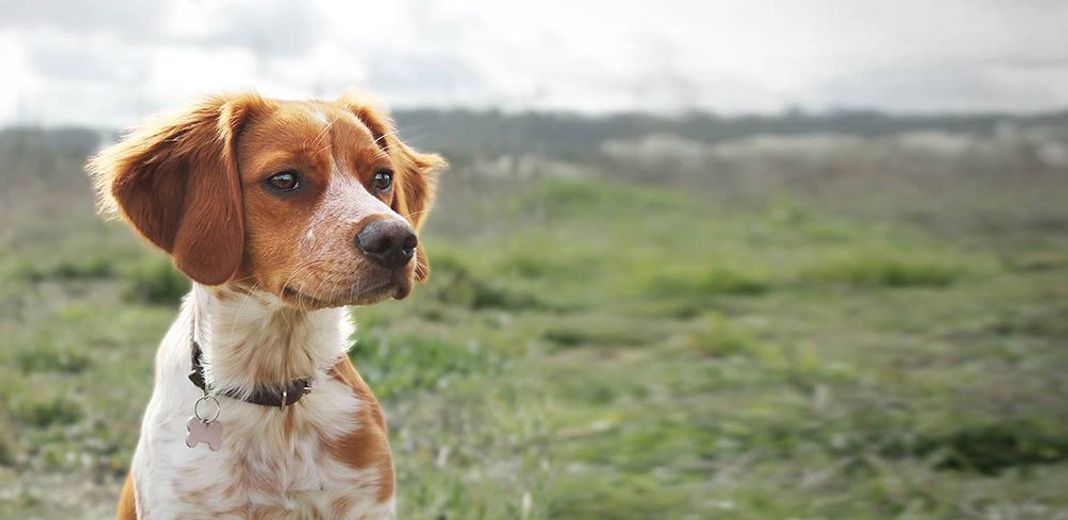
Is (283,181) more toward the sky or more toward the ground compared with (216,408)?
more toward the sky

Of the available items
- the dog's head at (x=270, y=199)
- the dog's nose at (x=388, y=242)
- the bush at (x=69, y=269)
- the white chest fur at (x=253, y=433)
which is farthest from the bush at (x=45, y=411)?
the bush at (x=69, y=269)

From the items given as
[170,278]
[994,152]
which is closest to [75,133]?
[170,278]

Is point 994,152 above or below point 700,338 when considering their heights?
above

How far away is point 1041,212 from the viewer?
35.3 feet

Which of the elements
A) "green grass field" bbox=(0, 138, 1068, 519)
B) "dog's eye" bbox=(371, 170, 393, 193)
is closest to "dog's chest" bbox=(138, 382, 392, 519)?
"dog's eye" bbox=(371, 170, 393, 193)

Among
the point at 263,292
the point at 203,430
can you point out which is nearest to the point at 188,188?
the point at 263,292

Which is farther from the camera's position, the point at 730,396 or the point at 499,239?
the point at 499,239

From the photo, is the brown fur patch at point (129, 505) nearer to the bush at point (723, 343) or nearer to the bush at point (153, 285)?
the bush at point (723, 343)

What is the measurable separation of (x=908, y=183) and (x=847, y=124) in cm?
84

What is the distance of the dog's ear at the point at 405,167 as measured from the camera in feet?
11.2

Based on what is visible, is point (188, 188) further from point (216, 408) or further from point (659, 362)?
point (659, 362)

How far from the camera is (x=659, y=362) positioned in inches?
285

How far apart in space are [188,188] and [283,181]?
25cm

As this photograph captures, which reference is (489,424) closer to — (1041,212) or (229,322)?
(229,322)
